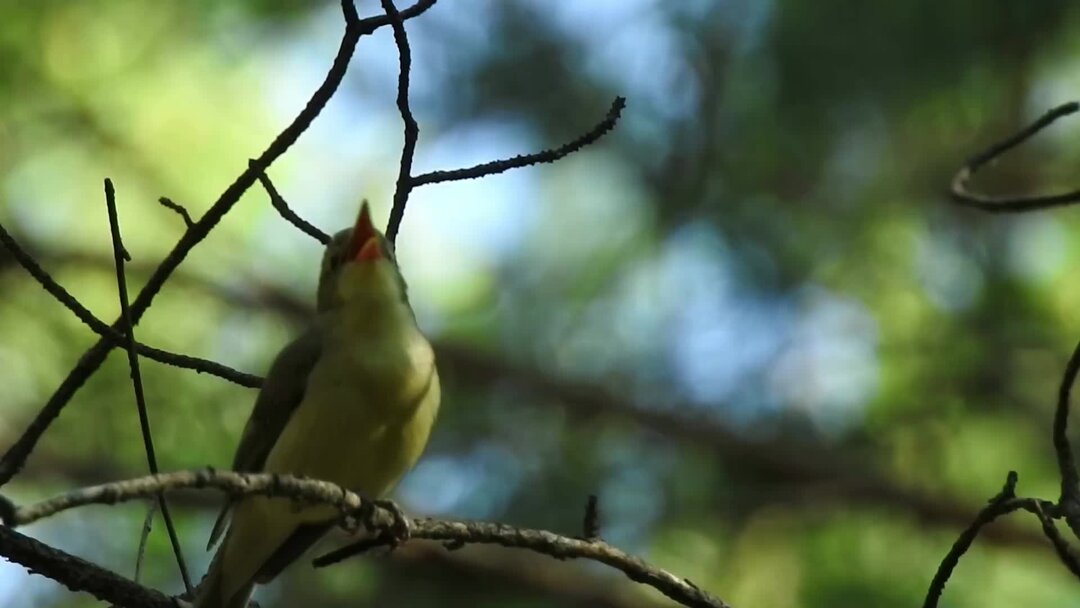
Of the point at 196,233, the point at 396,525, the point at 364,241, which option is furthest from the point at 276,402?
the point at 196,233

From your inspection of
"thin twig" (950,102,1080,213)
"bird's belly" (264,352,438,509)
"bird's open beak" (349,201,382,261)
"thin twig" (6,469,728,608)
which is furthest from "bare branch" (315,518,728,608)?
"thin twig" (950,102,1080,213)

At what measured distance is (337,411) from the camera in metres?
3.32

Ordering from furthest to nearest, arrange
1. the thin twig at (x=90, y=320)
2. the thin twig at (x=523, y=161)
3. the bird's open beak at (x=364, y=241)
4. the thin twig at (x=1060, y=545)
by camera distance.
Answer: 1. the bird's open beak at (x=364, y=241)
2. the thin twig at (x=523, y=161)
3. the thin twig at (x=90, y=320)
4. the thin twig at (x=1060, y=545)

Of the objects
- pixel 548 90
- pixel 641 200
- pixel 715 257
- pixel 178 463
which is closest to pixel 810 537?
pixel 715 257

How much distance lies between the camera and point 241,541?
11.9 feet

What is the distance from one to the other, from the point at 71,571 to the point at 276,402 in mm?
921

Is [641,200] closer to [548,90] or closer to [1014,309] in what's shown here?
[548,90]

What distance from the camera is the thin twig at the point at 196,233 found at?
2795 millimetres

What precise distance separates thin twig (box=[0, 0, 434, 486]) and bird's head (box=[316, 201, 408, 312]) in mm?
826

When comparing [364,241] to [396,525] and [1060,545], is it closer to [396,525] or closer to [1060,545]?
[396,525]

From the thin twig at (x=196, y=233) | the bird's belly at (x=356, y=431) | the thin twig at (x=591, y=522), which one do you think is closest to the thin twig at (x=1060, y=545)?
the thin twig at (x=591, y=522)

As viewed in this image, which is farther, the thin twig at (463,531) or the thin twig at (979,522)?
the thin twig at (979,522)

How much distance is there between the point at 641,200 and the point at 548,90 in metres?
0.84

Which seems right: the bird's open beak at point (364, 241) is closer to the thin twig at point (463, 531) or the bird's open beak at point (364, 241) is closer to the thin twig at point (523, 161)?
the thin twig at point (523, 161)
